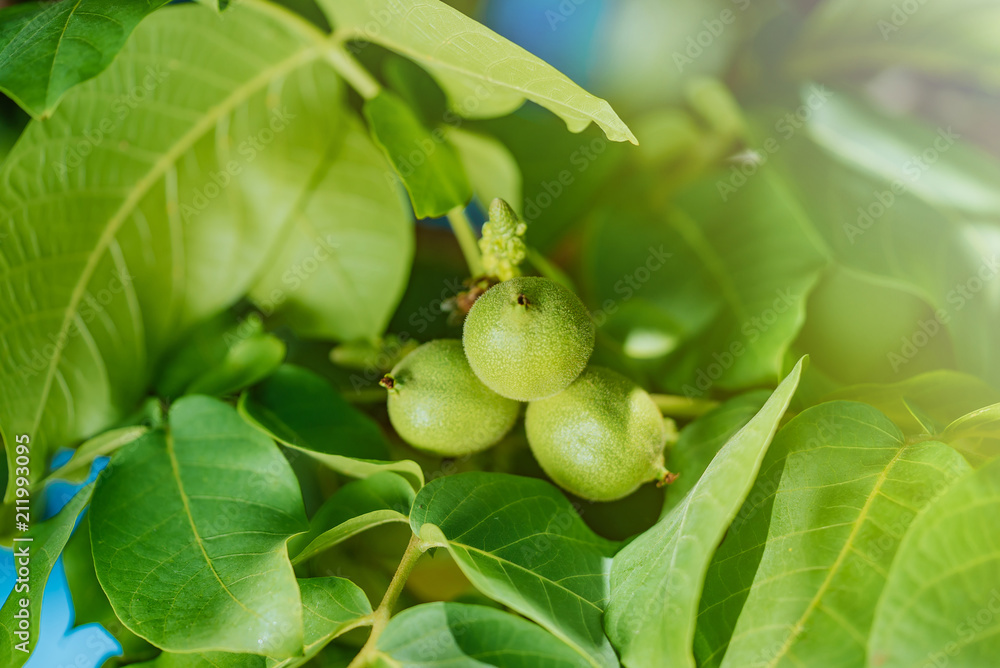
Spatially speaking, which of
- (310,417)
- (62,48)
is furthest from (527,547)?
(62,48)

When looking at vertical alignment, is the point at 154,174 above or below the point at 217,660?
above

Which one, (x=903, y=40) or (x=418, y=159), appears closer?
(x=418, y=159)

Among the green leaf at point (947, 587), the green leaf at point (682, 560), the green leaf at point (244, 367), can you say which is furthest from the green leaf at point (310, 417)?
the green leaf at point (947, 587)

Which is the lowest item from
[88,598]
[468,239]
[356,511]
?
[88,598]

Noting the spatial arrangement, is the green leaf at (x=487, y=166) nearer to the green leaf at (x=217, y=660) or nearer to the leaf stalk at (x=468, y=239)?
the leaf stalk at (x=468, y=239)

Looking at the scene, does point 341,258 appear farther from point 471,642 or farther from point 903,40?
point 903,40

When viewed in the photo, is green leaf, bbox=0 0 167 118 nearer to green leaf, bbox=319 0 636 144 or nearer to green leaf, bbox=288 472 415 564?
green leaf, bbox=319 0 636 144
